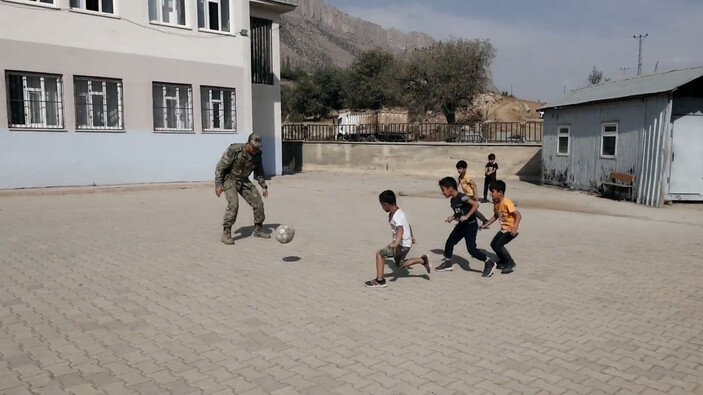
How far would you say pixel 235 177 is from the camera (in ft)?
29.7

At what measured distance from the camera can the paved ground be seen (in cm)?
387

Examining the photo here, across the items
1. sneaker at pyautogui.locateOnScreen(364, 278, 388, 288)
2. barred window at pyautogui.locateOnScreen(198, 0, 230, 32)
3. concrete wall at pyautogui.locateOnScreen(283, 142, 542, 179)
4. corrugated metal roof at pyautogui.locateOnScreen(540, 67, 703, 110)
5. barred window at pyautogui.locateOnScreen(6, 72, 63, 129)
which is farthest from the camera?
concrete wall at pyautogui.locateOnScreen(283, 142, 542, 179)

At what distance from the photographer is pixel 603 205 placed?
15516 mm

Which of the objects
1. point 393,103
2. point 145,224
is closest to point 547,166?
point 145,224

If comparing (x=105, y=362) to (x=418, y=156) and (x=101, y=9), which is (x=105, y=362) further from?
(x=418, y=156)

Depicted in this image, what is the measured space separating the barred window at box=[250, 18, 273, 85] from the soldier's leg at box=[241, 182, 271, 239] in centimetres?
1625

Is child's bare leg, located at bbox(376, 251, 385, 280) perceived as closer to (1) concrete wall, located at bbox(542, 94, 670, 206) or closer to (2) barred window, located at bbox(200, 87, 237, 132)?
(1) concrete wall, located at bbox(542, 94, 670, 206)

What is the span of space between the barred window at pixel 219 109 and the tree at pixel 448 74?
86.3 ft

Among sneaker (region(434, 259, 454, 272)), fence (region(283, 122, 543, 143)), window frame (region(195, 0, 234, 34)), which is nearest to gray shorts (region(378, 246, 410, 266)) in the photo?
sneaker (region(434, 259, 454, 272))

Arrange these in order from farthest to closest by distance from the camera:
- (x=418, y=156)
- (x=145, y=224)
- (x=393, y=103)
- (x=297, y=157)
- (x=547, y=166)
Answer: (x=393, y=103) < (x=297, y=157) < (x=418, y=156) < (x=547, y=166) < (x=145, y=224)

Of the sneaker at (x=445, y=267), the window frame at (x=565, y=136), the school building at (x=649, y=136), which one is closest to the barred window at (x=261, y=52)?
the window frame at (x=565, y=136)

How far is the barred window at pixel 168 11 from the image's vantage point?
19.0 meters

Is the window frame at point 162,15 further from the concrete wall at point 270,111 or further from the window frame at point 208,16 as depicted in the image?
the concrete wall at point 270,111

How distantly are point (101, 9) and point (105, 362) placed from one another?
17015 mm
